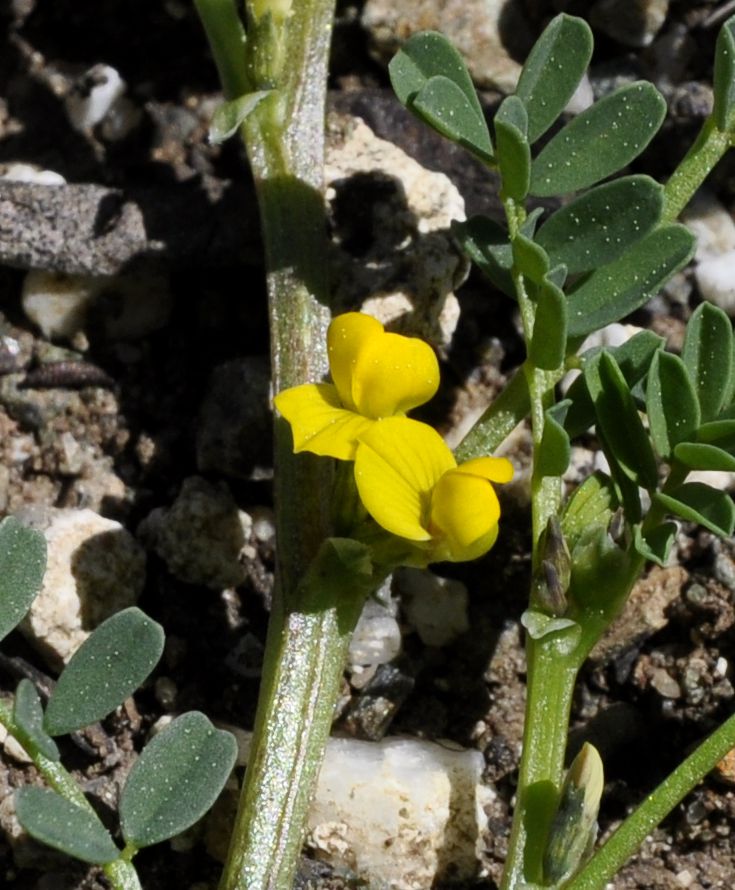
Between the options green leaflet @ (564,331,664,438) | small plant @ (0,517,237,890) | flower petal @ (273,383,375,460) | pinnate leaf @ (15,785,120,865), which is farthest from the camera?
green leaflet @ (564,331,664,438)

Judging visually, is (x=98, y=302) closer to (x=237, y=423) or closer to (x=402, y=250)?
(x=237, y=423)

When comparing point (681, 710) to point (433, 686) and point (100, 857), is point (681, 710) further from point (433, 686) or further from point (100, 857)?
point (100, 857)

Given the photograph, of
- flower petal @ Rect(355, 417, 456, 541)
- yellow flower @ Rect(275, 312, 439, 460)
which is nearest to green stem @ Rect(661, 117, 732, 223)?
yellow flower @ Rect(275, 312, 439, 460)

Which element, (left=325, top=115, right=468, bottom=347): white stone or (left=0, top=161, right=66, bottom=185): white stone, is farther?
(left=0, top=161, right=66, bottom=185): white stone

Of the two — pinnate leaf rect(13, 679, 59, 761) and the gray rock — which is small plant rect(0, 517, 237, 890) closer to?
pinnate leaf rect(13, 679, 59, 761)

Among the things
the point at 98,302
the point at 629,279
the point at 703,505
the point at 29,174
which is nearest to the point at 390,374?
the point at 629,279

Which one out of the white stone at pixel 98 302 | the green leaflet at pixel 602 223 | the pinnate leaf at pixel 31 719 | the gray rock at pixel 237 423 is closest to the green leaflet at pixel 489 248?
the green leaflet at pixel 602 223

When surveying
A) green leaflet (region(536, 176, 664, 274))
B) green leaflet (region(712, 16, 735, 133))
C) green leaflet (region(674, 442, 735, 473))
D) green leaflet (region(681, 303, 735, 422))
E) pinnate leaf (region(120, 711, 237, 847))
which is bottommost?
pinnate leaf (region(120, 711, 237, 847))
